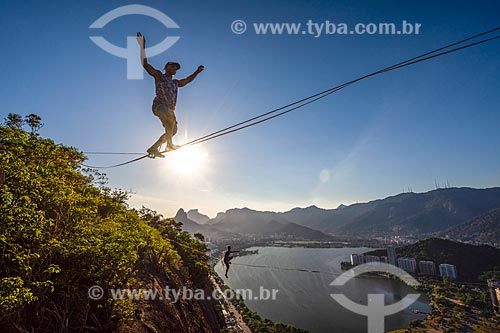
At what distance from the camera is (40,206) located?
570cm


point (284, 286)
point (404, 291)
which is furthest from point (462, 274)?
point (284, 286)

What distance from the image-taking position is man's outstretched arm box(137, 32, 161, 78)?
4145mm

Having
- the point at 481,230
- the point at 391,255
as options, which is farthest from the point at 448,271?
the point at 481,230

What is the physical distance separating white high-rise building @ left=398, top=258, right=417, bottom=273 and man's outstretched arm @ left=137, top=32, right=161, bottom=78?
102700 millimetres

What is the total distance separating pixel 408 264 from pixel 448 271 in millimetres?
12276

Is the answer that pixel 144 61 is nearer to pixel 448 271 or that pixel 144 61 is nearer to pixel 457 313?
pixel 457 313

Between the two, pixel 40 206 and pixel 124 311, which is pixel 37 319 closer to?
pixel 124 311

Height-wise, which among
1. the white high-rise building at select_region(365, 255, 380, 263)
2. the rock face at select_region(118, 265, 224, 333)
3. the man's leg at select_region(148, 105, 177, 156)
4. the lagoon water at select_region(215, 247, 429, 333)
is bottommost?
the lagoon water at select_region(215, 247, 429, 333)

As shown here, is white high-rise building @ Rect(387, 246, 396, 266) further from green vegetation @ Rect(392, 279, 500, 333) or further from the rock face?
the rock face

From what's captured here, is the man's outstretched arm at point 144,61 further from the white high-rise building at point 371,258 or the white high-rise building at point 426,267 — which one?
the white high-rise building at point 371,258

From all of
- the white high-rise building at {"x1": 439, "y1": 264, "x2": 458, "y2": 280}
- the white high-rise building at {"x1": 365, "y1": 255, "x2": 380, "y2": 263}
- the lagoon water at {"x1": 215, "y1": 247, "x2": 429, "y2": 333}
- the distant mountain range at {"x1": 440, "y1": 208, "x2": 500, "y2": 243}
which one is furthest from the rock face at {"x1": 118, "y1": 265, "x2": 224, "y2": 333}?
the distant mountain range at {"x1": 440, "y1": 208, "x2": 500, "y2": 243}

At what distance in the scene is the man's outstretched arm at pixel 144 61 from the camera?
163 inches

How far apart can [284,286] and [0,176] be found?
8168 centimetres

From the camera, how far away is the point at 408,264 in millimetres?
84812
